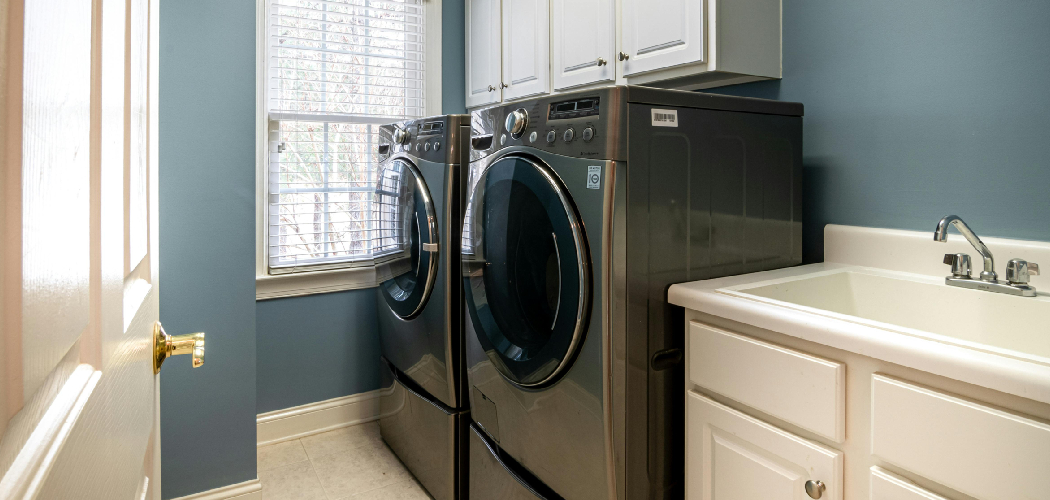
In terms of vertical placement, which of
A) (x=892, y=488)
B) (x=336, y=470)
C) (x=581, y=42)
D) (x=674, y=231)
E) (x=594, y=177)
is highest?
(x=581, y=42)

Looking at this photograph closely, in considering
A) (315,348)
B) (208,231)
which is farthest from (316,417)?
(208,231)

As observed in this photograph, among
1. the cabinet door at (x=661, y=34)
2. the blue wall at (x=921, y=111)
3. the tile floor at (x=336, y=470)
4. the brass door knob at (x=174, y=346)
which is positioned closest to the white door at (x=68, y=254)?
the brass door knob at (x=174, y=346)

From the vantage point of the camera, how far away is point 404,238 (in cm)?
232

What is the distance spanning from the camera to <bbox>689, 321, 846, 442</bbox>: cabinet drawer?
41.9 inches

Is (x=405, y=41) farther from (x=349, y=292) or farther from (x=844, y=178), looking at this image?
(x=844, y=178)

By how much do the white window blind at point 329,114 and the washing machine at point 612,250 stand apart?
53.4 inches

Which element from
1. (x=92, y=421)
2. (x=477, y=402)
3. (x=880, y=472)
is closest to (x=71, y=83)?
(x=92, y=421)

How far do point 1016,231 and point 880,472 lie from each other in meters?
0.83

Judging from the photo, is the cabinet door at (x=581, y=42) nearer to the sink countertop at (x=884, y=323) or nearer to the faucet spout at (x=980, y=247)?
the sink countertop at (x=884, y=323)

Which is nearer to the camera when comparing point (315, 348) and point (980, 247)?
point (980, 247)

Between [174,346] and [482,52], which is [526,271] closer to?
[174,346]

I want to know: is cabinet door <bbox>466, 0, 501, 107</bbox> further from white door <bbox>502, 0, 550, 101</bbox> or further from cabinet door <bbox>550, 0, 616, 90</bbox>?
cabinet door <bbox>550, 0, 616, 90</bbox>

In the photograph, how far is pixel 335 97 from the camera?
2.86 meters

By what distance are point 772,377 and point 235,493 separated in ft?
5.73
